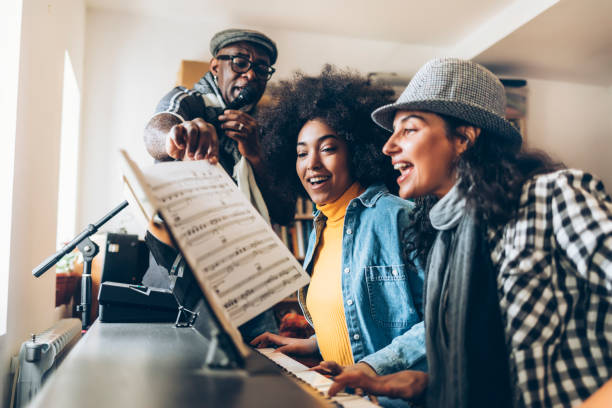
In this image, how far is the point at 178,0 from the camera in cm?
371

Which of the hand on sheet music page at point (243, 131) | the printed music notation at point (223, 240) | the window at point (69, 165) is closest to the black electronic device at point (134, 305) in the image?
the hand on sheet music page at point (243, 131)

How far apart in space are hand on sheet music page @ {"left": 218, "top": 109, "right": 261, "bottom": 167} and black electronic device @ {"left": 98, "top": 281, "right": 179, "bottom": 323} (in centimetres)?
50

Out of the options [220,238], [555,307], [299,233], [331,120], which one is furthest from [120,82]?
[555,307]

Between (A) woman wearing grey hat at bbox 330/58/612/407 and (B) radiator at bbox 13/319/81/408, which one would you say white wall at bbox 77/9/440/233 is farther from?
(A) woman wearing grey hat at bbox 330/58/612/407

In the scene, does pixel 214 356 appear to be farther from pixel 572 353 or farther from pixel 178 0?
pixel 178 0

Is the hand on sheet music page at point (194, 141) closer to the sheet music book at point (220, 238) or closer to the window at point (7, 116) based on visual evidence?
the sheet music book at point (220, 238)

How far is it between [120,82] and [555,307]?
3720 millimetres

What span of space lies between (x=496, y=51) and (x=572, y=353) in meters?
3.81

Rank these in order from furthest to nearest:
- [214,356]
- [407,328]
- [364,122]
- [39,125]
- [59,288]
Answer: [59,288] → [39,125] → [364,122] → [407,328] → [214,356]

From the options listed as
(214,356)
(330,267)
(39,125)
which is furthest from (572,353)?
(39,125)

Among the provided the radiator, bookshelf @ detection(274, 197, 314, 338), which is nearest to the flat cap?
the radiator

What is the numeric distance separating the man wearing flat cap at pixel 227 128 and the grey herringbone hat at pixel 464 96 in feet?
1.66

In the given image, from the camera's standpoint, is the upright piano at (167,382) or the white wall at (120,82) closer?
the upright piano at (167,382)

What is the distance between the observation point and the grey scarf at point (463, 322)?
0.84 m
